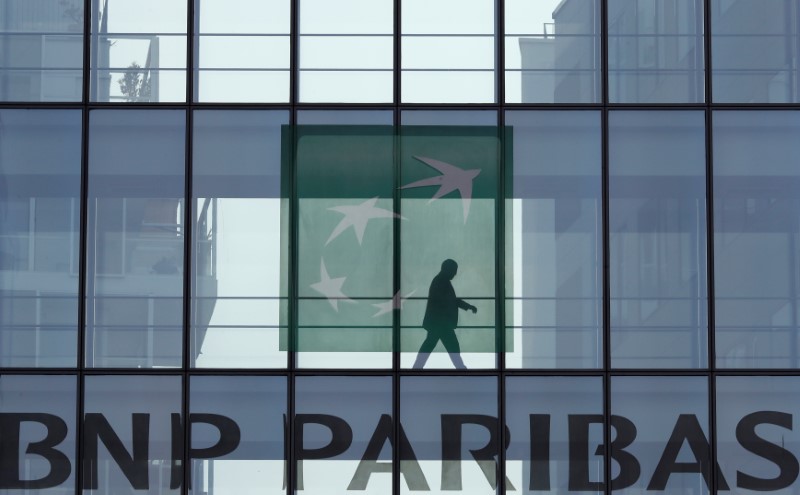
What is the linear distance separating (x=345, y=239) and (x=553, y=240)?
2567 mm

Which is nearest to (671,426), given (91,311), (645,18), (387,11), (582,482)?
(582,482)

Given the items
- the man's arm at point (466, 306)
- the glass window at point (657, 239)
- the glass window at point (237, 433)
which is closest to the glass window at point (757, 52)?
Answer: the glass window at point (657, 239)

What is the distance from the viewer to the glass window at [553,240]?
14.2 metres

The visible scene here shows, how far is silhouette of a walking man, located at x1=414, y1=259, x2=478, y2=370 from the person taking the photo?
14273 mm

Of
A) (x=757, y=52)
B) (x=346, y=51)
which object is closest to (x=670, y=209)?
(x=757, y=52)

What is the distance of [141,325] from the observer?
14.3 metres

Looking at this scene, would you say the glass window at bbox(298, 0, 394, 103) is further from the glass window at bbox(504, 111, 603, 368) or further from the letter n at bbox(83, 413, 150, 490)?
the letter n at bbox(83, 413, 150, 490)

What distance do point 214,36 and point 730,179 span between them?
671cm

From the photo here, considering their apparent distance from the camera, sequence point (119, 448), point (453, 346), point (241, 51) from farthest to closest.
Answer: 1. point (241, 51)
2. point (453, 346)
3. point (119, 448)

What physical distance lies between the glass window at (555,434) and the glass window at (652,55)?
3681 mm

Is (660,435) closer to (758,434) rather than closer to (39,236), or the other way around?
(758,434)

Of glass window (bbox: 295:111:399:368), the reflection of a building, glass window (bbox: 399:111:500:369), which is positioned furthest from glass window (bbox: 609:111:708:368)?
glass window (bbox: 295:111:399:368)

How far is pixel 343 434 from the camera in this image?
14.2m

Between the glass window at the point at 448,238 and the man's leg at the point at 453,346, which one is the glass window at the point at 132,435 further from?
the man's leg at the point at 453,346
